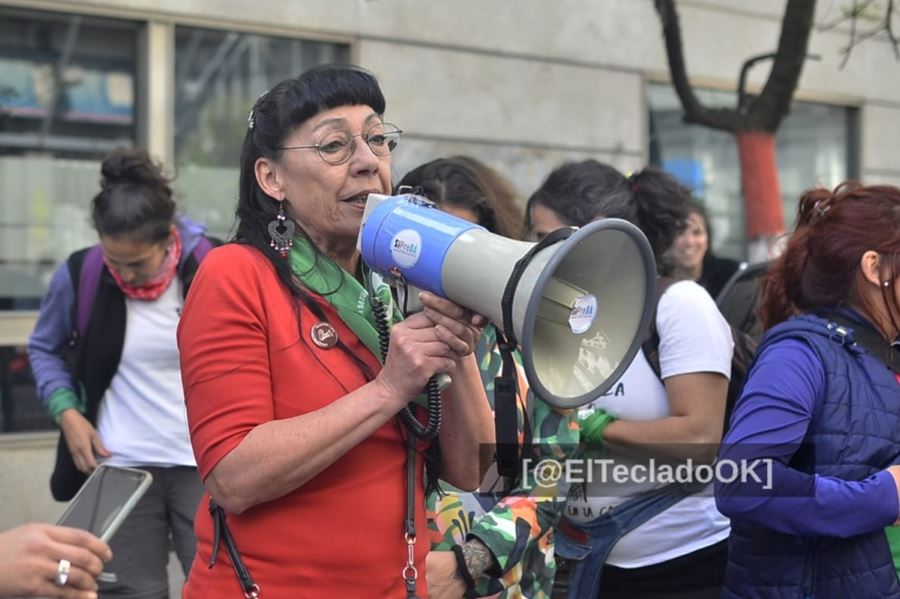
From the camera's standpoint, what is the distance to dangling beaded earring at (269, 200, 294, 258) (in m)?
2.17

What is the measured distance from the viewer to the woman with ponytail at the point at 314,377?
6.49 ft

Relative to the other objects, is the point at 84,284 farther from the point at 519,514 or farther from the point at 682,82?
the point at 682,82

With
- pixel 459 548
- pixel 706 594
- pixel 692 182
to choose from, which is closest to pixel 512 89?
pixel 692 182

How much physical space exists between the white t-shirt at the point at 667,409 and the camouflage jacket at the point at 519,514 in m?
0.45

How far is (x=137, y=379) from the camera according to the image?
4.30m

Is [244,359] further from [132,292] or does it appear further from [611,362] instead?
[132,292]

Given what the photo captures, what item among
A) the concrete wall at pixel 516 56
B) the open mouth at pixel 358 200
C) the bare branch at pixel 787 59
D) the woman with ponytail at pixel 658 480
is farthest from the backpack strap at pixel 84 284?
the bare branch at pixel 787 59

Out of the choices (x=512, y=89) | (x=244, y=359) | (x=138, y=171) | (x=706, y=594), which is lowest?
(x=706, y=594)

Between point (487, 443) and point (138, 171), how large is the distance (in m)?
2.45

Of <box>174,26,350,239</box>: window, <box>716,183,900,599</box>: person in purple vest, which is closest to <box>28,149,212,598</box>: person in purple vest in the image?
<box>716,183,900,599</box>: person in purple vest

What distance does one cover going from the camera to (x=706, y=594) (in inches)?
127

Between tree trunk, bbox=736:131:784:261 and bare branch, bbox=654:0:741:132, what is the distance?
0.12 metres

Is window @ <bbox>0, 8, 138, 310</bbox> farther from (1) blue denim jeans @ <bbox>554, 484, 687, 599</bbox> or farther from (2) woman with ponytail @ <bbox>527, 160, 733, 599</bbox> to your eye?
(1) blue denim jeans @ <bbox>554, 484, 687, 599</bbox>

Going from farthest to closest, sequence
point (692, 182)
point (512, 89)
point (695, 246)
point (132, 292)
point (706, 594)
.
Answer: point (692, 182) → point (512, 89) → point (695, 246) → point (132, 292) → point (706, 594)
